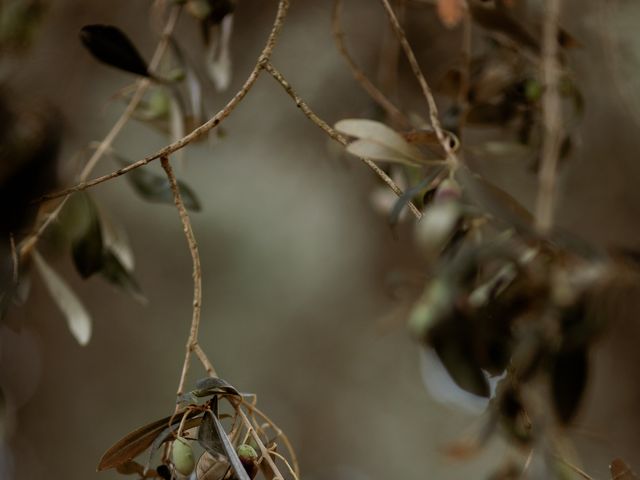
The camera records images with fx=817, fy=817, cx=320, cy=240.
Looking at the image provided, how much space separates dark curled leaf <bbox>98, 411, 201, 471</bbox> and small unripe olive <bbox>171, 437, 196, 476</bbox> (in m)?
0.04

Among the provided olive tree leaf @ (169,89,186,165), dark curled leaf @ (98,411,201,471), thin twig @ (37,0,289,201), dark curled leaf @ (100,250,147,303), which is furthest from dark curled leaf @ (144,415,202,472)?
olive tree leaf @ (169,89,186,165)

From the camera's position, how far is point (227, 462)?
0.58m

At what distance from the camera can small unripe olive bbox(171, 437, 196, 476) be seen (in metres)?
0.60

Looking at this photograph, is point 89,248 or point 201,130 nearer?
point 201,130

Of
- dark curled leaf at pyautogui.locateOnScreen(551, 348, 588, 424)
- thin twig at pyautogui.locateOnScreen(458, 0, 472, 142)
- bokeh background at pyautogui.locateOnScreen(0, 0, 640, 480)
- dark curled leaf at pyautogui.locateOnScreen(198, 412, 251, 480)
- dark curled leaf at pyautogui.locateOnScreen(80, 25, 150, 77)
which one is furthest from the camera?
bokeh background at pyautogui.locateOnScreen(0, 0, 640, 480)

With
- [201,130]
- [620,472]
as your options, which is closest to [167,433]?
[201,130]

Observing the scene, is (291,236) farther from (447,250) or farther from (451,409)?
(447,250)

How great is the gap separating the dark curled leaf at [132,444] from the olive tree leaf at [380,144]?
25cm

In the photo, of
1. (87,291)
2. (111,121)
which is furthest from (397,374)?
(111,121)

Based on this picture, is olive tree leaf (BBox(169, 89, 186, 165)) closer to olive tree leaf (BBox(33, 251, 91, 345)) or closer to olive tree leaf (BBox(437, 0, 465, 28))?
olive tree leaf (BBox(33, 251, 91, 345))

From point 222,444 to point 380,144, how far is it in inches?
10.5

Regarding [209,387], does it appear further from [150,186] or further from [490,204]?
[150,186]

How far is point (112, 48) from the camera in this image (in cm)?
87

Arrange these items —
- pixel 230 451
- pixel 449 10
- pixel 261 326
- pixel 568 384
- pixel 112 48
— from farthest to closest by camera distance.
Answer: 1. pixel 261 326
2. pixel 112 48
3. pixel 449 10
4. pixel 230 451
5. pixel 568 384
